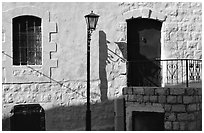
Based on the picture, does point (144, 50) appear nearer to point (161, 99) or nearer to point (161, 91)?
point (161, 91)

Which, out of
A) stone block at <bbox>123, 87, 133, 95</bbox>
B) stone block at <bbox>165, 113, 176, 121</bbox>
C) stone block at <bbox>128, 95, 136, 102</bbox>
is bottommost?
stone block at <bbox>165, 113, 176, 121</bbox>

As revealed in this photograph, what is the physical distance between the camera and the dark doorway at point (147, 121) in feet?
30.6

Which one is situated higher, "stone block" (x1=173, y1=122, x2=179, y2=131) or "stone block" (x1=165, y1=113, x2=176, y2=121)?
"stone block" (x1=165, y1=113, x2=176, y2=121)

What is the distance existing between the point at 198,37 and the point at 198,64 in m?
0.86

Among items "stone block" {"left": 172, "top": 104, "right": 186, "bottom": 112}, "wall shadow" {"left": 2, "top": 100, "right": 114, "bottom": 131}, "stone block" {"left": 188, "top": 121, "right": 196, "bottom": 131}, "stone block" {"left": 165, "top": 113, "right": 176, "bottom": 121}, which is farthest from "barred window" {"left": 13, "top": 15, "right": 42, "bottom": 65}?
"stone block" {"left": 188, "top": 121, "right": 196, "bottom": 131}

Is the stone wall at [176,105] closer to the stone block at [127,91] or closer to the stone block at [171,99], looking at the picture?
the stone block at [171,99]

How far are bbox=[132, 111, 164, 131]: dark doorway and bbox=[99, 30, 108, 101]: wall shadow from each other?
107cm

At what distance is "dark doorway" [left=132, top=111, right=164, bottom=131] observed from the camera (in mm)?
9320

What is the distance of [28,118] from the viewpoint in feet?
30.2

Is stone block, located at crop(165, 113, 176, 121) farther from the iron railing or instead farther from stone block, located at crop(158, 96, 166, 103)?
the iron railing

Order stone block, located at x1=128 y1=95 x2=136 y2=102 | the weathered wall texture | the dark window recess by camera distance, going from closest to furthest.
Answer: the dark window recess < the weathered wall texture < stone block, located at x1=128 y1=95 x2=136 y2=102

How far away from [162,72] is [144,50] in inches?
33.8

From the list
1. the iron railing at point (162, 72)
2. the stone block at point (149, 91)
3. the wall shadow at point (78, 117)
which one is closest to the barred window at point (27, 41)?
the wall shadow at point (78, 117)

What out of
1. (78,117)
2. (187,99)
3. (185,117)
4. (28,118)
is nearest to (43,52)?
(28,118)
